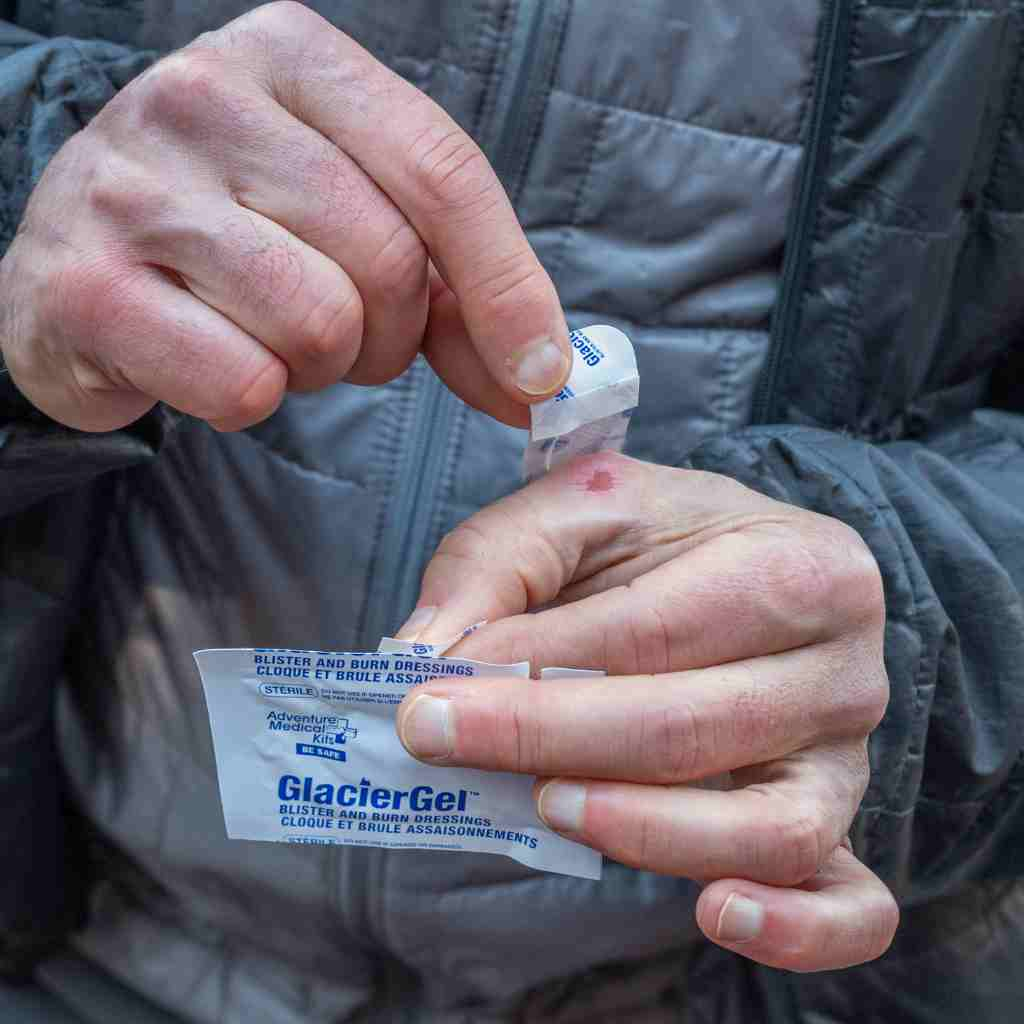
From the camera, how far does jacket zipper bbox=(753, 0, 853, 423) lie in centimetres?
81

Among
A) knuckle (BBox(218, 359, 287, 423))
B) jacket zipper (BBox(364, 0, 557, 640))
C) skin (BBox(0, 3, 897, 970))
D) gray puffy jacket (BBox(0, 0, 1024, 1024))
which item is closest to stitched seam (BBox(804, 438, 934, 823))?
gray puffy jacket (BBox(0, 0, 1024, 1024))

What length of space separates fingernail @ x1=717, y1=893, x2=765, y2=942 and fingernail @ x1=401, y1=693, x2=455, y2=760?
182mm

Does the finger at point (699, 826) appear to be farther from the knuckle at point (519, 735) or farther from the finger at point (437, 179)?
the finger at point (437, 179)

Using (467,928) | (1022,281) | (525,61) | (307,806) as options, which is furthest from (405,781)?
(1022,281)

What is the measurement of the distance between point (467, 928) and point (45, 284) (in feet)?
1.98

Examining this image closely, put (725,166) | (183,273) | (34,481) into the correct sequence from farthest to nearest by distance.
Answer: (725,166) < (34,481) < (183,273)

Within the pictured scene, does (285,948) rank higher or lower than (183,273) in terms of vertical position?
lower

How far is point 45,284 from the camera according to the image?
1.93ft

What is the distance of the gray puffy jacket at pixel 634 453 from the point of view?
0.76 metres

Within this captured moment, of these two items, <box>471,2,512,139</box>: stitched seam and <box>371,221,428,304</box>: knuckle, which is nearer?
<box>371,221,428,304</box>: knuckle

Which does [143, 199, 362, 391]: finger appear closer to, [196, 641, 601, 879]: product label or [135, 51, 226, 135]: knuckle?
[135, 51, 226, 135]: knuckle

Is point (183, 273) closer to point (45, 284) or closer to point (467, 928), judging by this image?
point (45, 284)

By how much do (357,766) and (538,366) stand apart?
0.88 ft

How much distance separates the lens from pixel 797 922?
563 mm
